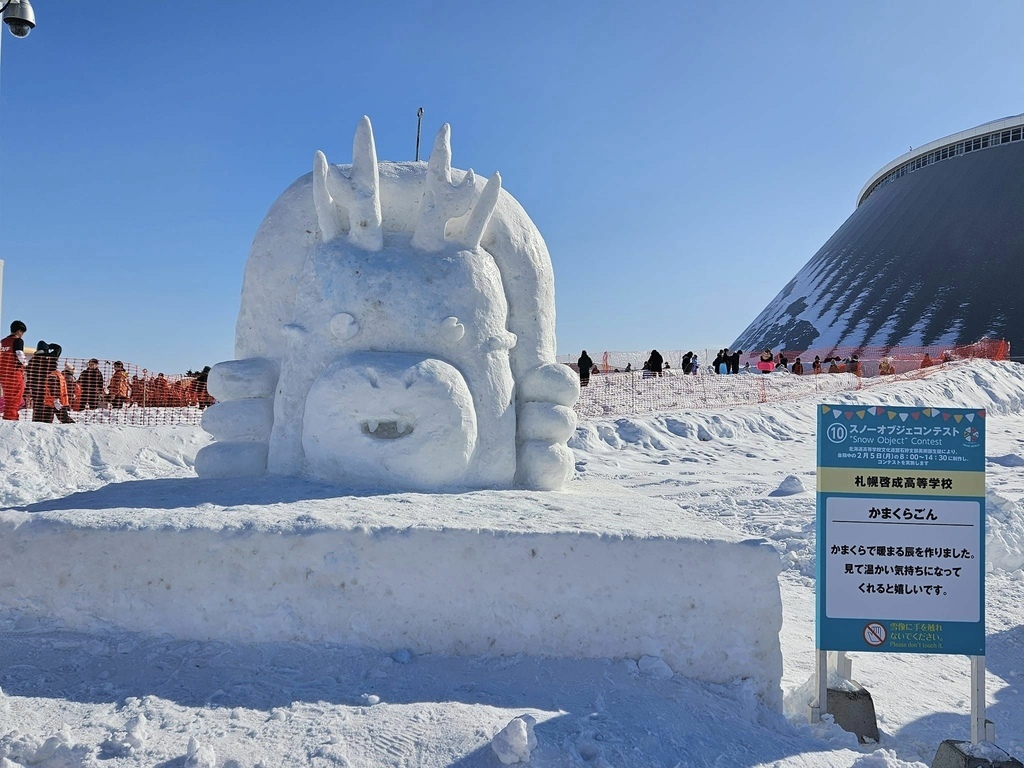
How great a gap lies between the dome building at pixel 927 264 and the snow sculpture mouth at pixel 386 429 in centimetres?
4003

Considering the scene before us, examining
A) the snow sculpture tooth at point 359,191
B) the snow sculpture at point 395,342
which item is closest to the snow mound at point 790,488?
the snow sculpture at point 395,342

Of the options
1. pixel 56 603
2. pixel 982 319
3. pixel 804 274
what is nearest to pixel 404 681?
pixel 56 603

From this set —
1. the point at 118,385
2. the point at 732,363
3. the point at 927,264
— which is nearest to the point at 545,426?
the point at 118,385

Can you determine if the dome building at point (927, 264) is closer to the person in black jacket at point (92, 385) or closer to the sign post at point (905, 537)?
the person in black jacket at point (92, 385)

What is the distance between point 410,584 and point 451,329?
1.46 metres

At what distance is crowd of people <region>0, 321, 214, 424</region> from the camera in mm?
8914

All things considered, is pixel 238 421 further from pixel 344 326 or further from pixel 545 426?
pixel 545 426

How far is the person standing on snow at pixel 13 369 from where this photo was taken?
28.7 ft

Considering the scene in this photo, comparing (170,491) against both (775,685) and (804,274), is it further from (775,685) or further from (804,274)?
(804,274)

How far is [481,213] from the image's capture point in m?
4.07

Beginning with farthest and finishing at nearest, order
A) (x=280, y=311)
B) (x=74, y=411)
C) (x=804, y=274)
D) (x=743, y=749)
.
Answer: (x=804, y=274), (x=74, y=411), (x=280, y=311), (x=743, y=749)

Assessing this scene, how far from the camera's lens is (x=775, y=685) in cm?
296

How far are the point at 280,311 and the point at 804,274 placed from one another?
5550cm

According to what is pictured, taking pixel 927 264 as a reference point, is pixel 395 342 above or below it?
below
